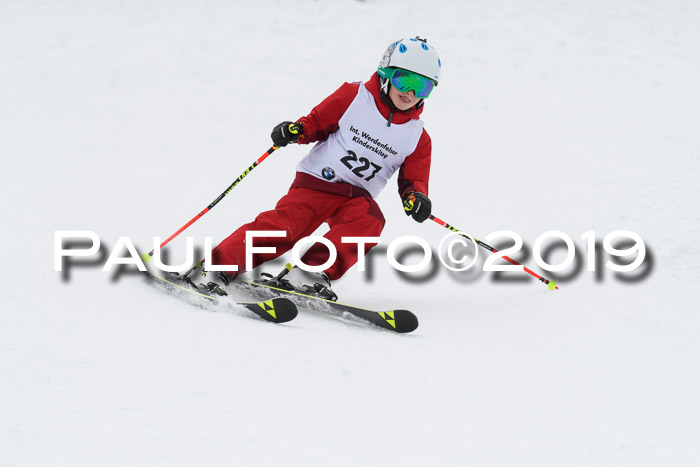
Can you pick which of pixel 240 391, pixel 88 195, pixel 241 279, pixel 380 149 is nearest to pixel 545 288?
pixel 380 149

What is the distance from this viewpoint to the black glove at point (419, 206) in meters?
4.13

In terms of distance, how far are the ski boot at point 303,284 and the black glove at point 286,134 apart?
0.72m

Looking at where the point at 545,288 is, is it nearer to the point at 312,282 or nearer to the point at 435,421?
the point at 312,282

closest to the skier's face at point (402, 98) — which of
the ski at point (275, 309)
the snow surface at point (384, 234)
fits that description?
the snow surface at point (384, 234)

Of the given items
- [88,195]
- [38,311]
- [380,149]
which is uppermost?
[380,149]

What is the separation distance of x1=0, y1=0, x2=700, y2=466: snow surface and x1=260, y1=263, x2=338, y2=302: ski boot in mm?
167

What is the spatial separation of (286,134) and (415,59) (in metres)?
0.84

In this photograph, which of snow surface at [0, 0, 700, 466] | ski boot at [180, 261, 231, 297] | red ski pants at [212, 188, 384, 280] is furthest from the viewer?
red ski pants at [212, 188, 384, 280]

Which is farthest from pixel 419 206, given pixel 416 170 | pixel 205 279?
pixel 205 279

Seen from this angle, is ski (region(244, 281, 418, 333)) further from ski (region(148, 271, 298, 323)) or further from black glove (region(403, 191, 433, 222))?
black glove (region(403, 191, 433, 222))

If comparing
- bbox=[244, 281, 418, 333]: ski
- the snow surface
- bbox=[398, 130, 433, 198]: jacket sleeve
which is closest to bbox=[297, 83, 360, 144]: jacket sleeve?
bbox=[398, 130, 433, 198]: jacket sleeve

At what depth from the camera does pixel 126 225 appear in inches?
217

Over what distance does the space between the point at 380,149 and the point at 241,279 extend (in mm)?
1112

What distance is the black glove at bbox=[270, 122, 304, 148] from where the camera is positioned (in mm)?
4207
